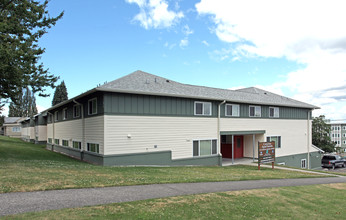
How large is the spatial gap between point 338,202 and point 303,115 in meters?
20.1

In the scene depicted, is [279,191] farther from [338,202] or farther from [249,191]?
[338,202]

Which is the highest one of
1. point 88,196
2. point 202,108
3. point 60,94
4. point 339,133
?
point 60,94

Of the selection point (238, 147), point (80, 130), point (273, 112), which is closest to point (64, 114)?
point (80, 130)

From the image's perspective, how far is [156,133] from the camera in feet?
51.4

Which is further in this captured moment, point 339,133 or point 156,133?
point 339,133

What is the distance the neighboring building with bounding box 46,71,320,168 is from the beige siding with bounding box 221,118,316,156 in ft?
0.28

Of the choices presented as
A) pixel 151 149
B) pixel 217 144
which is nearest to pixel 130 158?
pixel 151 149

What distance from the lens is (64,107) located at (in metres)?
23.0

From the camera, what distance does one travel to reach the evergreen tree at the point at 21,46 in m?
12.5

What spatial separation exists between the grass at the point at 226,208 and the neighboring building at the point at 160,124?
791 cm

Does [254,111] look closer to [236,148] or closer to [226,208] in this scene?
[236,148]

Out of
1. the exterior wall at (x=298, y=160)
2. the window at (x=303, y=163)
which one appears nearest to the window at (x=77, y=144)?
the exterior wall at (x=298, y=160)

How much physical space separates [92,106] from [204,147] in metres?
8.57

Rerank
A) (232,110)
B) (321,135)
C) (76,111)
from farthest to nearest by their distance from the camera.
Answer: (321,135), (232,110), (76,111)
